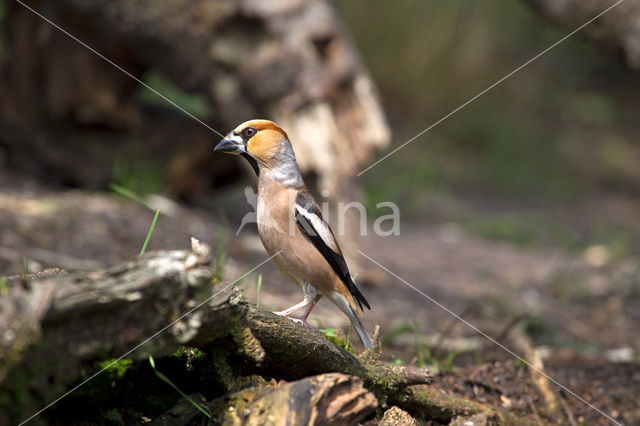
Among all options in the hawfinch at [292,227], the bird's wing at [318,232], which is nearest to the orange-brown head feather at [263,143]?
the hawfinch at [292,227]

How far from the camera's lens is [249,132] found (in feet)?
11.4

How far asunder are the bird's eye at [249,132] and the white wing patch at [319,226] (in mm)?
411

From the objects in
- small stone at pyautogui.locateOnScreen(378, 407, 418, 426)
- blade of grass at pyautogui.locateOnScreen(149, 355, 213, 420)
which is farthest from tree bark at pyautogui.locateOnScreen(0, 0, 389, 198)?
blade of grass at pyautogui.locateOnScreen(149, 355, 213, 420)

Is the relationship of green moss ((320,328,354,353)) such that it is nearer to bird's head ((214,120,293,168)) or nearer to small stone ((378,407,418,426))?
small stone ((378,407,418,426))

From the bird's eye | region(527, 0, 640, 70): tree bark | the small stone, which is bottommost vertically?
the small stone

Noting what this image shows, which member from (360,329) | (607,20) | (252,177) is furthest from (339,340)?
(252,177)

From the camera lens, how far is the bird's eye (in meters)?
3.48

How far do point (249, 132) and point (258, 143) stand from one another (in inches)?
2.6

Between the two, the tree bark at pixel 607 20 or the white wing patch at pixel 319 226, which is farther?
the tree bark at pixel 607 20

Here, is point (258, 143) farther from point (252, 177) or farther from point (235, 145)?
point (252, 177)

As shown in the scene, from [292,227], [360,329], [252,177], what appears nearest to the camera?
[292,227]

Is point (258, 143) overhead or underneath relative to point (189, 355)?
overhead

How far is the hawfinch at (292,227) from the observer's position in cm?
321

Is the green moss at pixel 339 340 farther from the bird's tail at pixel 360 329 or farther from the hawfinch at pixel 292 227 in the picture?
the bird's tail at pixel 360 329
